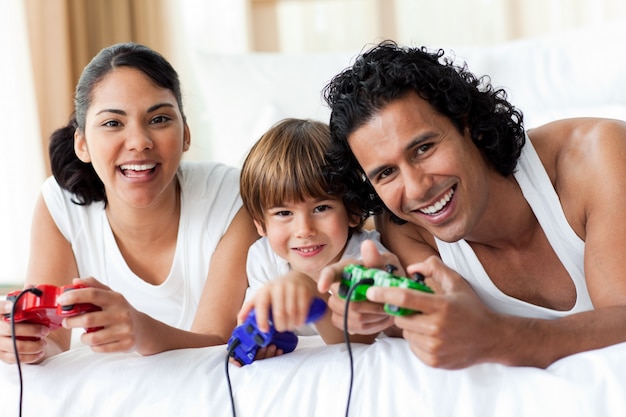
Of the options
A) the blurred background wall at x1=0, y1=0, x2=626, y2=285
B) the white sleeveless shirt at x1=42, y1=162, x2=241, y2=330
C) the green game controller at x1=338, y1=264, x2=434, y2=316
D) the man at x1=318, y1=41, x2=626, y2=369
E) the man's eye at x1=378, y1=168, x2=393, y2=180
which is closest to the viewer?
the green game controller at x1=338, y1=264, x2=434, y2=316

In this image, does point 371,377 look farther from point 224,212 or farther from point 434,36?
point 434,36

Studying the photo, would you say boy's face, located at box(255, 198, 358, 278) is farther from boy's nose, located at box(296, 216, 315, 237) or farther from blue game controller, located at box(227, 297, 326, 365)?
blue game controller, located at box(227, 297, 326, 365)

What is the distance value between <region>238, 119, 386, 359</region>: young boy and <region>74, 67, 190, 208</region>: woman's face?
0.18 metres

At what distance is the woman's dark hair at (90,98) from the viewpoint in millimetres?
1653

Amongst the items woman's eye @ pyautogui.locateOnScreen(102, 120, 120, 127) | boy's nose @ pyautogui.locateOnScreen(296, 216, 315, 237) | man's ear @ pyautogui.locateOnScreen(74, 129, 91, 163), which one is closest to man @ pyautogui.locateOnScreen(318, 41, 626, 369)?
boy's nose @ pyautogui.locateOnScreen(296, 216, 315, 237)

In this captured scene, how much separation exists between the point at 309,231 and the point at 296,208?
0.06 meters

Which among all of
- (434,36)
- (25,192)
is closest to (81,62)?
(25,192)

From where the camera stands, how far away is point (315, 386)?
Result: 117 centimetres

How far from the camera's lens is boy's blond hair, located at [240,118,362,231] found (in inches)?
61.5

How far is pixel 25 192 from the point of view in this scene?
271 centimetres

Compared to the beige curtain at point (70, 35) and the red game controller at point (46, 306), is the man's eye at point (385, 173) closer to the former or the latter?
the red game controller at point (46, 306)

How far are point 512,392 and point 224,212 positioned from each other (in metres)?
0.88

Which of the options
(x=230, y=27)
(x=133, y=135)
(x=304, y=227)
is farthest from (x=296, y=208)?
(x=230, y=27)

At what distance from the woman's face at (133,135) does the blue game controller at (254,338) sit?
0.52m
